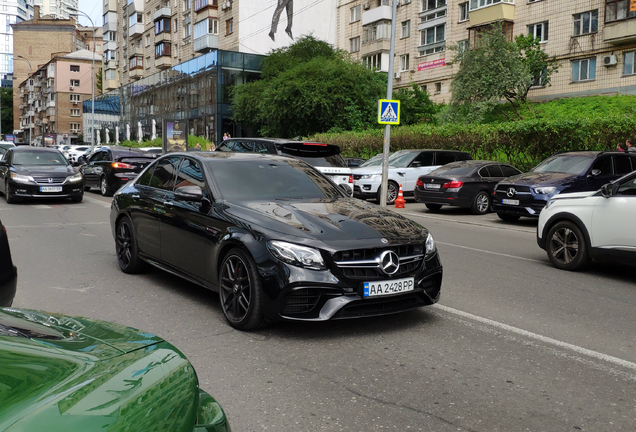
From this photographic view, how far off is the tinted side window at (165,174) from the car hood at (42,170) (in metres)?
11.2

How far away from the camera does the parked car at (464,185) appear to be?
679 inches

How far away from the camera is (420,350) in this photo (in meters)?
4.79

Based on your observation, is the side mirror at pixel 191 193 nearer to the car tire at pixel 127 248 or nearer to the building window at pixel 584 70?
the car tire at pixel 127 248

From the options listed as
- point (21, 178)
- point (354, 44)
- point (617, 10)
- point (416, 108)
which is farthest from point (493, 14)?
point (21, 178)

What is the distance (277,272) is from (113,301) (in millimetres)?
2190

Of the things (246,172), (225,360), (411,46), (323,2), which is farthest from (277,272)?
(323,2)

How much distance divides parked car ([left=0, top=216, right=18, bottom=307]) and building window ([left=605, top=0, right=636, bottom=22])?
115ft

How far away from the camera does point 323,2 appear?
59.2 metres

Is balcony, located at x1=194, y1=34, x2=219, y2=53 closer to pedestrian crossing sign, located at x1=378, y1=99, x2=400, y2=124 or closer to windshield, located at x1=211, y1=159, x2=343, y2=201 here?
pedestrian crossing sign, located at x1=378, y1=99, x2=400, y2=124

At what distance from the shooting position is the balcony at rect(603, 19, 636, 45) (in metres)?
32.6

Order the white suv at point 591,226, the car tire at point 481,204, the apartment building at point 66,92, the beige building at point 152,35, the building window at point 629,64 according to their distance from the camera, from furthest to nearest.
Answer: the apartment building at point 66,92 < the beige building at point 152,35 < the building window at point 629,64 < the car tire at point 481,204 < the white suv at point 591,226

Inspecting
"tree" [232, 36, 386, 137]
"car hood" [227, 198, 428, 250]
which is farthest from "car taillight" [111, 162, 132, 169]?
"tree" [232, 36, 386, 137]

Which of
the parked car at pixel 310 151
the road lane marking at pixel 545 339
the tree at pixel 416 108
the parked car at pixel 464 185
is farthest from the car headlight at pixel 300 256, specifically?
the tree at pixel 416 108

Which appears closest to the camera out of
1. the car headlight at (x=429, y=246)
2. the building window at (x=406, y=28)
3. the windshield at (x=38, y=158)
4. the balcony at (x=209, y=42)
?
the car headlight at (x=429, y=246)
